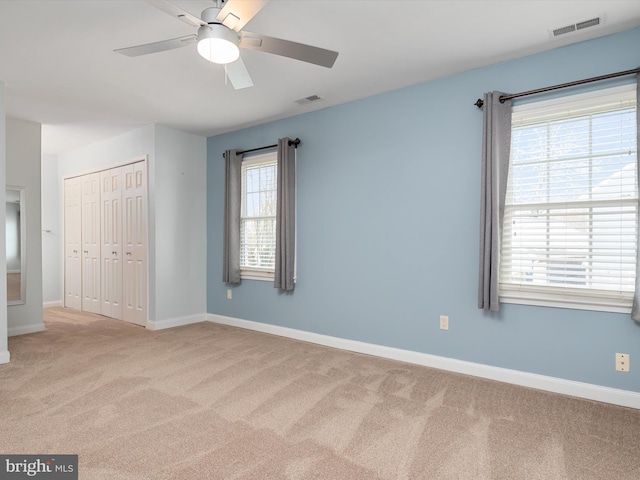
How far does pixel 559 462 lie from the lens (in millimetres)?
1939

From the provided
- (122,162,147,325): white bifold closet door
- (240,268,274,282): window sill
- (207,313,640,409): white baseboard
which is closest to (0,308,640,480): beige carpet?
(207,313,640,409): white baseboard

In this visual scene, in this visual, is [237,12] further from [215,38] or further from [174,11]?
[174,11]

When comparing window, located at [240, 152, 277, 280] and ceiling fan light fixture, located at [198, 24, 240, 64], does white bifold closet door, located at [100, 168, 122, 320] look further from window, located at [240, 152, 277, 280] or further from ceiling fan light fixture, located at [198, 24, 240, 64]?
ceiling fan light fixture, located at [198, 24, 240, 64]

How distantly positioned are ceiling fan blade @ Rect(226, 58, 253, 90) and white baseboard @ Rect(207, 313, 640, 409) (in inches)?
104

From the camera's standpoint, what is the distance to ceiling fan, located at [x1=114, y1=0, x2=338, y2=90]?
180 cm

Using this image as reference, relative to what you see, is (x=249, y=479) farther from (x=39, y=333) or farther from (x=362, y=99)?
(x=39, y=333)

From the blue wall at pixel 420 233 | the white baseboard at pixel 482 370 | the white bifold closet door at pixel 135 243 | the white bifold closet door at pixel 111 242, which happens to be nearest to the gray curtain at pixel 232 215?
the blue wall at pixel 420 233

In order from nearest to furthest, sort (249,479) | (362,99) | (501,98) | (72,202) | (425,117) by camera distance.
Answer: (249,479), (501,98), (425,117), (362,99), (72,202)

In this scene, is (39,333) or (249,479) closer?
(249,479)

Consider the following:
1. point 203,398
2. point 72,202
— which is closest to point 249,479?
point 203,398

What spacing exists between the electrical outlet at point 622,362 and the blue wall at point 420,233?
34 millimetres

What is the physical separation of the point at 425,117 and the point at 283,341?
2749mm

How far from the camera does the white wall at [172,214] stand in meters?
4.76

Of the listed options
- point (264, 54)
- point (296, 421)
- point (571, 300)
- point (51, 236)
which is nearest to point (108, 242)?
point (51, 236)
